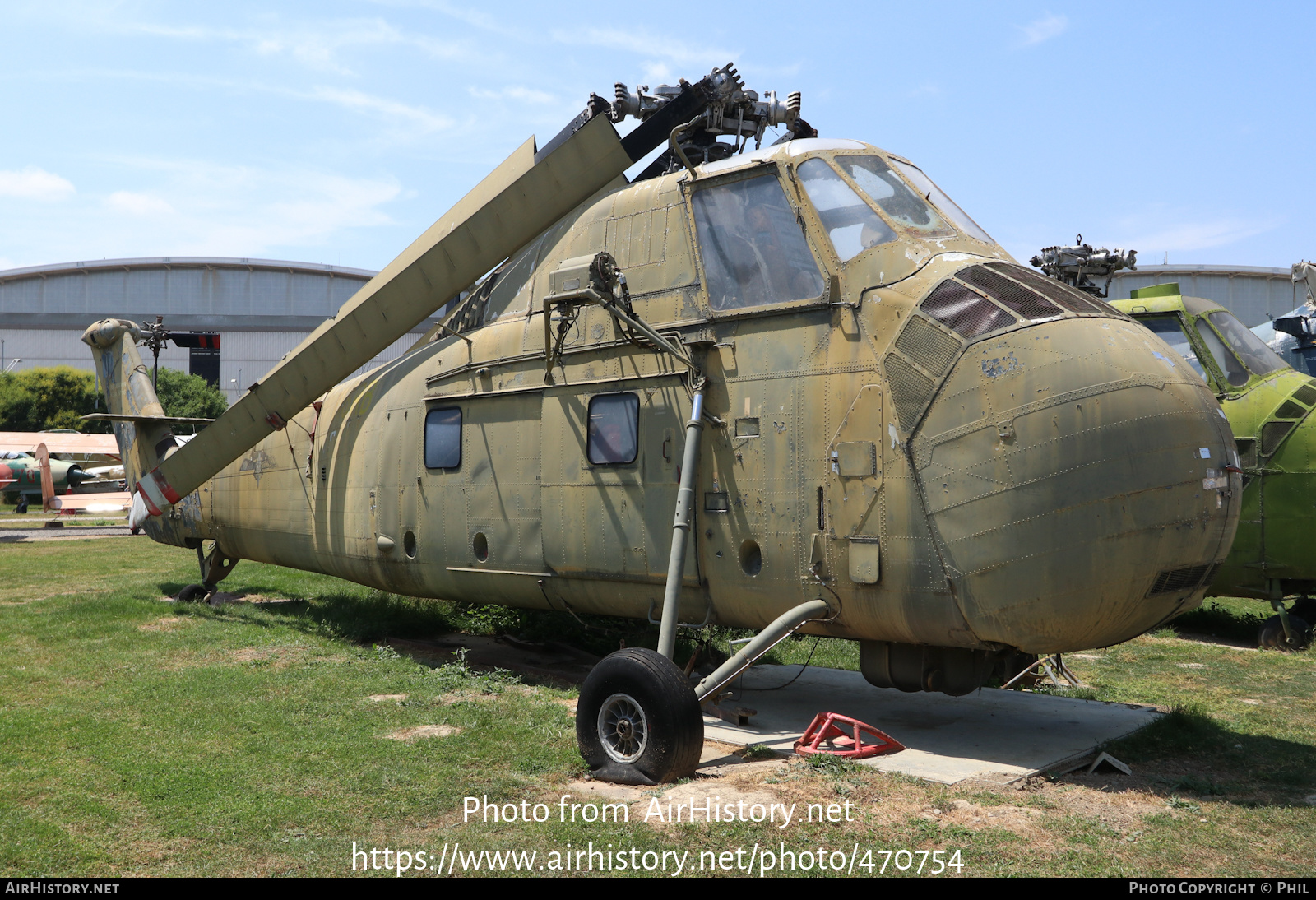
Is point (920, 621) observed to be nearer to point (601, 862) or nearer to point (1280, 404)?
point (601, 862)

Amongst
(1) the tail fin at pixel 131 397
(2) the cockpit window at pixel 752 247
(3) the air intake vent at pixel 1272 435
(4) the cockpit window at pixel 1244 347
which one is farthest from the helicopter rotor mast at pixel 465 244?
(3) the air intake vent at pixel 1272 435

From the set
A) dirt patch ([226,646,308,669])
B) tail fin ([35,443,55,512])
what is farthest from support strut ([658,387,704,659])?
tail fin ([35,443,55,512])

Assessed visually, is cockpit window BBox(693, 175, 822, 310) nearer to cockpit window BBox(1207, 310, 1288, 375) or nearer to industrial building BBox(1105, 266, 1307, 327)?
cockpit window BBox(1207, 310, 1288, 375)

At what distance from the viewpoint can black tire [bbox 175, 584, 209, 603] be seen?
14.5m

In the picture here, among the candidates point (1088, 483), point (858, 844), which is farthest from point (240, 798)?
point (1088, 483)

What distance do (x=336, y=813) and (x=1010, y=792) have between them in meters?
4.10

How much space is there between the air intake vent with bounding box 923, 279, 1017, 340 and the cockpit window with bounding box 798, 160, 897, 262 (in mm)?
688

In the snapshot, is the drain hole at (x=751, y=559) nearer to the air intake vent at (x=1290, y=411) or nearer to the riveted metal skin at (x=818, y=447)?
the riveted metal skin at (x=818, y=447)

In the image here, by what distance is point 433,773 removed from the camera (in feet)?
21.5

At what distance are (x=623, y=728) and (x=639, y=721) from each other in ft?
0.44

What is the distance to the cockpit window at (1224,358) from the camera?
485 inches

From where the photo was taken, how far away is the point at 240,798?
6027 mm

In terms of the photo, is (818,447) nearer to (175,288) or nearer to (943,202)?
(943,202)

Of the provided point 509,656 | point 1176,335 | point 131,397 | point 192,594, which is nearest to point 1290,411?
point 1176,335
